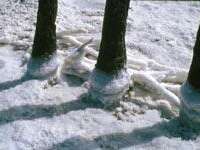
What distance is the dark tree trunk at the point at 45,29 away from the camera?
5.54m

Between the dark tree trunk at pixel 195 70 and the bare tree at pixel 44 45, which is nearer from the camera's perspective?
the dark tree trunk at pixel 195 70

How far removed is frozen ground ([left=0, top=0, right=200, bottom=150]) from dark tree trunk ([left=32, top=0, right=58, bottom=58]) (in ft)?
1.41

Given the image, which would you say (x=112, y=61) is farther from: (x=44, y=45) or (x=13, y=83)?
(x=13, y=83)

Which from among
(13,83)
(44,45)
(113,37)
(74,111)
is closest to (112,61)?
(113,37)

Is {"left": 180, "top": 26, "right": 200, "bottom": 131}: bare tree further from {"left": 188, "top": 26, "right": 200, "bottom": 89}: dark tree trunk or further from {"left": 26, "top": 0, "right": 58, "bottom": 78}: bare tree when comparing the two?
{"left": 26, "top": 0, "right": 58, "bottom": 78}: bare tree

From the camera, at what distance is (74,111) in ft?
18.0

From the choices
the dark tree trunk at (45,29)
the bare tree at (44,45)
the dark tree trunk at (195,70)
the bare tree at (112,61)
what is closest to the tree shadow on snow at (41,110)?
the bare tree at (112,61)

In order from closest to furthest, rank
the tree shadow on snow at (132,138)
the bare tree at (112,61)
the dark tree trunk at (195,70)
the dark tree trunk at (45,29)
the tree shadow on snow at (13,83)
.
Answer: the tree shadow on snow at (132,138), the dark tree trunk at (195,70), the bare tree at (112,61), the dark tree trunk at (45,29), the tree shadow on snow at (13,83)

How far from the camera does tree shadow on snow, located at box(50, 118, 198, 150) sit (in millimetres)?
4957

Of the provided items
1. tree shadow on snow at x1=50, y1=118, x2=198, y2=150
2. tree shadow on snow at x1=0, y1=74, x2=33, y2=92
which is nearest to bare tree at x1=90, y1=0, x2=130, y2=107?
tree shadow on snow at x1=50, y1=118, x2=198, y2=150

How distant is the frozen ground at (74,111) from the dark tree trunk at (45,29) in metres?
0.43

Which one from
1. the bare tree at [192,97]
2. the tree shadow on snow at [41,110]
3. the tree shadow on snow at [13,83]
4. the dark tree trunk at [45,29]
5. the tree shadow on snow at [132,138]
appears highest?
the dark tree trunk at [45,29]

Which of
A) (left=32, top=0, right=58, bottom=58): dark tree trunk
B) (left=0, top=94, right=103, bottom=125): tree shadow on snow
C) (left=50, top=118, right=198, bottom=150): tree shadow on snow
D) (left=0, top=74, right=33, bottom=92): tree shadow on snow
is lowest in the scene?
(left=50, top=118, right=198, bottom=150): tree shadow on snow

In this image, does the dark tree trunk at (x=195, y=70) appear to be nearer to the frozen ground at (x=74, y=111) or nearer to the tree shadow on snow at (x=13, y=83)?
the frozen ground at (x=74, y=111)
